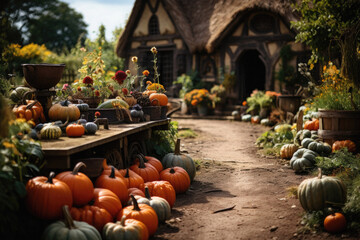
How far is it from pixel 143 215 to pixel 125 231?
0.35 meters

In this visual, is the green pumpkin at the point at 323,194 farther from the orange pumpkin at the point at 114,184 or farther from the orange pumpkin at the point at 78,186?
the orange pumpkin at the point at 78,186

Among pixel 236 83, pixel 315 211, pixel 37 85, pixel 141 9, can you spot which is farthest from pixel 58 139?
pixel 141 9

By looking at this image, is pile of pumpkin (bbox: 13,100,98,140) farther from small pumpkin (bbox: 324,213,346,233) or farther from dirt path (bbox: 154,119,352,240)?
small pumpkin (bbox: 324,213,346,233)

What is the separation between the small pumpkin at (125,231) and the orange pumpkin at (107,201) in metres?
0.32

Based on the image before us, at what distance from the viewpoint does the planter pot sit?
1230 centimetres

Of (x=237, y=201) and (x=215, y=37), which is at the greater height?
(x=215, y=37)

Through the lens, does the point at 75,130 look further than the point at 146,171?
No

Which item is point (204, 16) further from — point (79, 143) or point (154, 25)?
point (79, 143)

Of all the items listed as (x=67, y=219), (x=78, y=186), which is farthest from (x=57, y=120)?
(x=67, y=219)

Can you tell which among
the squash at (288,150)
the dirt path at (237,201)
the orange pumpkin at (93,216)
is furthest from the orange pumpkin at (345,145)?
the orange pumpkin at (93,216)

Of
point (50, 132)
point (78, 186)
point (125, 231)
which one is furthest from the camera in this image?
point (50, 132)

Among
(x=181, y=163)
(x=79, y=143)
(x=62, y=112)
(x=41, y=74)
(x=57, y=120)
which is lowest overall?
(x=181, y=163)

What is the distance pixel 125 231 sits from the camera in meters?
3.76

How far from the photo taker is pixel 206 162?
8.01 m
